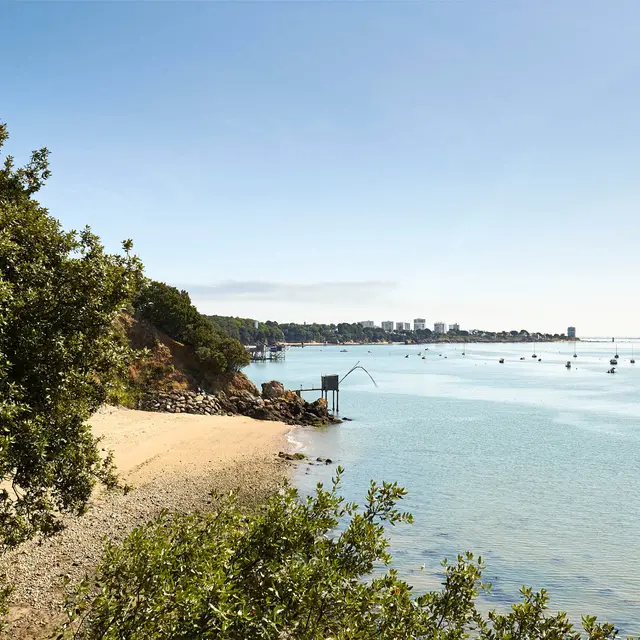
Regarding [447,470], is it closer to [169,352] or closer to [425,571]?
[425,571]

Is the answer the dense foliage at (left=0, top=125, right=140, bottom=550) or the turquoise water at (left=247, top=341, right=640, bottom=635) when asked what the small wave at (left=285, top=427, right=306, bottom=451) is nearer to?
the turquoise water at (left=247, top=341, right=640, bottom=635)

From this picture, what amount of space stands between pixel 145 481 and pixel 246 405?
29.6m

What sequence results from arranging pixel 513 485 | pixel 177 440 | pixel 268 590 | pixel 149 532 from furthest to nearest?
pixel 177 440, pixel 513 485, pixel 149 532, pixel 268 590

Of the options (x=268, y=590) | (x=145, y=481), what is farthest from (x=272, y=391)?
(x=268, y=590)

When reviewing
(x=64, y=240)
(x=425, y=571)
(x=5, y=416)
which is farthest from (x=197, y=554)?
(x=425, y=571)

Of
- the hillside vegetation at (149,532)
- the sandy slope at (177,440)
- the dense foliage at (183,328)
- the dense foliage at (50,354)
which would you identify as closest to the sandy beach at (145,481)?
the sandy slope at (177,440)

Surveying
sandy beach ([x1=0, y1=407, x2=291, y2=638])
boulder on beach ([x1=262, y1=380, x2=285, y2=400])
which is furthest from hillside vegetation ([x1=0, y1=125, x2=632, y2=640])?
boulder on beach ([x1=262, y1=380, x2=285, y2=400])

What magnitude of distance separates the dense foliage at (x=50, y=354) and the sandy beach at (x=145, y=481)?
256 centimetres

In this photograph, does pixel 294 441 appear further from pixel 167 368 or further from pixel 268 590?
pixel 268 590

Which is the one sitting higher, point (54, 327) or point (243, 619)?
point (54, 327)

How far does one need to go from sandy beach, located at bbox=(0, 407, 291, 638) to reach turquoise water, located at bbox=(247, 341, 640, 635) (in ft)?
13.7

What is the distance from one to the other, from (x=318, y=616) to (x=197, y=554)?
5.31 ft

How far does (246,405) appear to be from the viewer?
57938 millimetres

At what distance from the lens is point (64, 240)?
37.3ft
